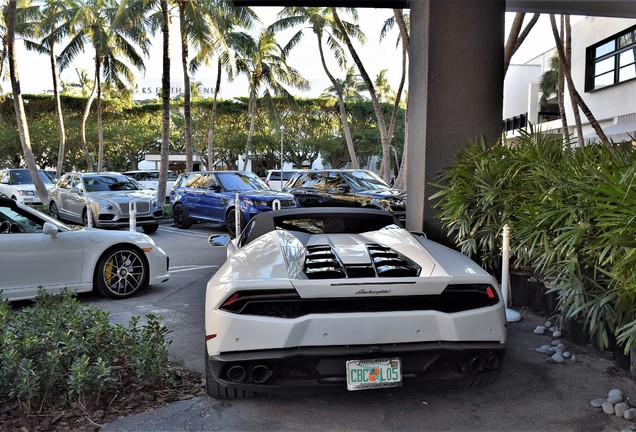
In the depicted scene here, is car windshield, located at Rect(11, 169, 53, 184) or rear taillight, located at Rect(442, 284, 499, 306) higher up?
car windshield, located at Rect(11, 169, 53, 184)

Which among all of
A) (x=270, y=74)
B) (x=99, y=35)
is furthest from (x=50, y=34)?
(x=270, y=74)

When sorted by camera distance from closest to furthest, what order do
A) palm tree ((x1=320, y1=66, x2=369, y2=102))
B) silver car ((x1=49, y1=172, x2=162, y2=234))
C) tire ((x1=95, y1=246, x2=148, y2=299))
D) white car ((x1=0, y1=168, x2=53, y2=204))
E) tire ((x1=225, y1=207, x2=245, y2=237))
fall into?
tire ((x1=95, y1=246, x2=148, y2=299)), silver car ((x1=49, y1=172, x2=162, y2=234)), tire ((x1=225, y1=207, x2=245, y2=237)), white car ((x1=0, y1=168, x2=53, y2=204)), palm tree ((x1=320, y1=66, x2=369, y2=102))

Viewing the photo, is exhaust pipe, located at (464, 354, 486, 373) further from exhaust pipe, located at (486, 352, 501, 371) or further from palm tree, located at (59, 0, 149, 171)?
palm tree, located at (59, 0, 149, 171)

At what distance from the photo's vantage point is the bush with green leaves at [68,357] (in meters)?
3.41

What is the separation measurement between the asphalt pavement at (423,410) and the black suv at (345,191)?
29.1ft

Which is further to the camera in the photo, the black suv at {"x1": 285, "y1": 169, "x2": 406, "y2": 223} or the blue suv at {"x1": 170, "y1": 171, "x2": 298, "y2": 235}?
the blue suv at {"x1": 170, "y1": 171, "x2": 298, "y2": 235}

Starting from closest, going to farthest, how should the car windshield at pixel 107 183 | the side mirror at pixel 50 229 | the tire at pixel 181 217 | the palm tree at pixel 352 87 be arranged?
the side mirror at pixel 50 229, the car windshield at pixel 107 183, the tire at pixel 181 217, the palm tree at pixel 352 87

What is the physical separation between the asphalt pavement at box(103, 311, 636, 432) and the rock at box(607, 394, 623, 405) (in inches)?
5.4

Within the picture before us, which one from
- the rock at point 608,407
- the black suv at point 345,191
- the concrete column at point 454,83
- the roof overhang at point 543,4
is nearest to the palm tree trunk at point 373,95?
the black suv at point 345,191

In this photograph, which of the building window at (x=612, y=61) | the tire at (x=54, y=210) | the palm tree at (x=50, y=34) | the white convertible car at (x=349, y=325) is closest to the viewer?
the white convertible car at (x=349, y=325)

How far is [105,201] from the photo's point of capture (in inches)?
541

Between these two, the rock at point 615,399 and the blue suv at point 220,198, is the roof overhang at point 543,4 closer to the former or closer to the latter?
the blue suv at point 220,198

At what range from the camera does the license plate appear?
3182 mm

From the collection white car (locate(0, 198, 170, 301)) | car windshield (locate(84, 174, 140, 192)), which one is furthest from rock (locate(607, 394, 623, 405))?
car windshield (locate(84, 174, 140, 192))
